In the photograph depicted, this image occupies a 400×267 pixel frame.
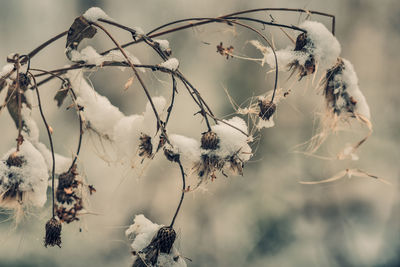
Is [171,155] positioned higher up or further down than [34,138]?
further down

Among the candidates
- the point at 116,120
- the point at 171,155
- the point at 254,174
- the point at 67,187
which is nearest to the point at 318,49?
the point at 171,155

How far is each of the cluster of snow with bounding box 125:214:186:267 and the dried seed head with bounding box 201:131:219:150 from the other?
0.19 m

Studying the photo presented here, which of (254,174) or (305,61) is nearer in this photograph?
(305,61)

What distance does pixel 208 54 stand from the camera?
2.49 m

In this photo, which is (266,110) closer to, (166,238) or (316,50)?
(316,50)

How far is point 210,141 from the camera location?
28.3 inches

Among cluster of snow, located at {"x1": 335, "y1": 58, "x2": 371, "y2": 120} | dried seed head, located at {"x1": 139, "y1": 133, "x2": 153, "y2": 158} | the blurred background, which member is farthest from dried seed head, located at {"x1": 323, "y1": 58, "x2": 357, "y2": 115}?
the blurred background

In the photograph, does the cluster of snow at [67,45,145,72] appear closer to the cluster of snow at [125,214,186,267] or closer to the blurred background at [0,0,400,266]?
the cluster of snow at [125,214,186,267]

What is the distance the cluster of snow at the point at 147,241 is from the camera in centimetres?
70

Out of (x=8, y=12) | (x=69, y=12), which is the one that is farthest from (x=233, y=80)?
(x=8, y=12)

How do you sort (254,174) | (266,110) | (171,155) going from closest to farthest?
1. (171,155)
2. (266,110)
3. (254,174)

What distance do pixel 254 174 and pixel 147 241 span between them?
6.61ft

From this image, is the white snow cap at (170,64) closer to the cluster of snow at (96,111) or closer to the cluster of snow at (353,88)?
the cluster of snow at (96,111)

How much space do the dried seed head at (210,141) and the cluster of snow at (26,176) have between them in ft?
1.08
